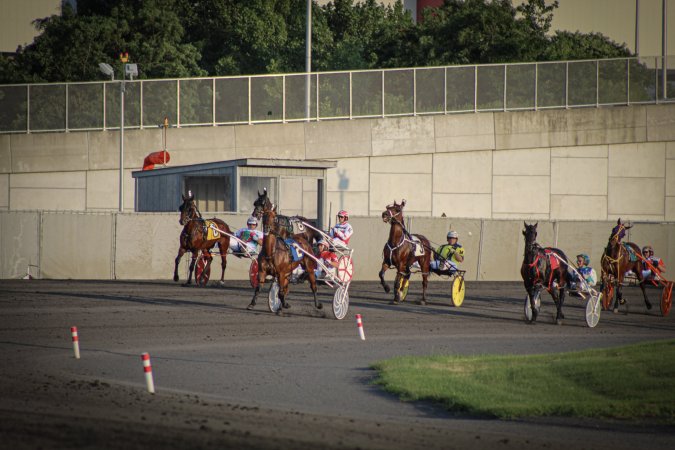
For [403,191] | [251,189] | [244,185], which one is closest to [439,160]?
[403,191]

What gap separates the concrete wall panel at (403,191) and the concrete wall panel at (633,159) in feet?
27.5

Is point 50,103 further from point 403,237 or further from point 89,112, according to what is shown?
point 403,237

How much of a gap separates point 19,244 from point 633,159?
2643 cm

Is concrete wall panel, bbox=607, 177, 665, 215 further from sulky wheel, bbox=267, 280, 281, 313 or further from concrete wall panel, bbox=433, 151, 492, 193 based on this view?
sulky wheel, bbox=267, 280, 281, 313

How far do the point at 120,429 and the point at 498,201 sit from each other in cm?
3585

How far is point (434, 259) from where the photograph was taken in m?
27.9

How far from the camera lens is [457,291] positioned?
27.5m

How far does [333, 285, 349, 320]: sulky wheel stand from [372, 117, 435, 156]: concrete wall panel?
2112 centimetres

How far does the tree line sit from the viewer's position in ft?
178

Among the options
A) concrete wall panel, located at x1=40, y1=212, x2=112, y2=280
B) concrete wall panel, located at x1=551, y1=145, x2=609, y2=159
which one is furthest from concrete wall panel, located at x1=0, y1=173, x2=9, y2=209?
concrete wall panel, located at x1=551, y1=145, x2=609, y2=159

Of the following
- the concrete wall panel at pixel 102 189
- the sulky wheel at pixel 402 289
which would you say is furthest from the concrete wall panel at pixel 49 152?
the sulky wheel at pixel 402 289

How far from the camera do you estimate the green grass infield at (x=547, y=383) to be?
43.3 ft

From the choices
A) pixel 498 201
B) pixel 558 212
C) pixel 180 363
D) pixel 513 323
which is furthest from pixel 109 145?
pixel 180 363

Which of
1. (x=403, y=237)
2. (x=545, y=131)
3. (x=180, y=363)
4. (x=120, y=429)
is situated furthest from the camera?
(x=545, y=131)
